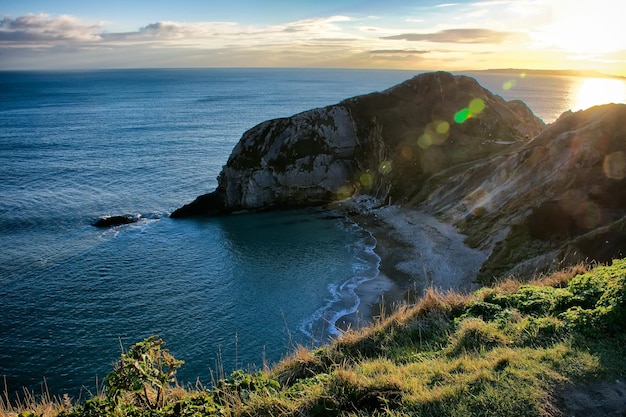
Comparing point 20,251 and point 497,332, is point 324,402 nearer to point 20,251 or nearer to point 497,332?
point 497,332

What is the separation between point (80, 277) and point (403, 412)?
40165mm

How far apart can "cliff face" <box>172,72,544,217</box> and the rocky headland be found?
0.16 metres

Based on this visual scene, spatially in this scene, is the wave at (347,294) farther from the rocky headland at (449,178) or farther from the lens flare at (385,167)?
the lens flare at (385,167)

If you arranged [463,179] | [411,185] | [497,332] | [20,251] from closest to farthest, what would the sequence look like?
[497,332]
[20,251]
[463,179]
[411,185]

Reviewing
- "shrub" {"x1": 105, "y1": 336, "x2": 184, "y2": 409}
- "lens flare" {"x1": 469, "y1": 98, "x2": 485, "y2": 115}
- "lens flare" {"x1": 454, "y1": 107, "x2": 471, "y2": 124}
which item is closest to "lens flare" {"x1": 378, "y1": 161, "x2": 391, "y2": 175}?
"lens flare" {"x1": 454, "y1": 107, "x2": 471, "y2": 124}

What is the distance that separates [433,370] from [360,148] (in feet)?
192

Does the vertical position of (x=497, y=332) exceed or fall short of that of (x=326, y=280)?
it exceeds it

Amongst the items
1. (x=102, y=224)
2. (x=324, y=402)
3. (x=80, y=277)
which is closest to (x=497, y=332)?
(x=324, y=402)

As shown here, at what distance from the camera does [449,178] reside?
54969mm

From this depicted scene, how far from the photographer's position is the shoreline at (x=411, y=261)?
3439 cm

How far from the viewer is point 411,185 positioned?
57.6 meters

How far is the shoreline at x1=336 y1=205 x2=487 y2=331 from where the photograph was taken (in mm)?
34394

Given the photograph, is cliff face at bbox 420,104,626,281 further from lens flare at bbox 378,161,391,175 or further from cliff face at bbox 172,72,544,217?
cliff face at bbox 172,72,544,217

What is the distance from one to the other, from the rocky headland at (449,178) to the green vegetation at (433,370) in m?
13.1
